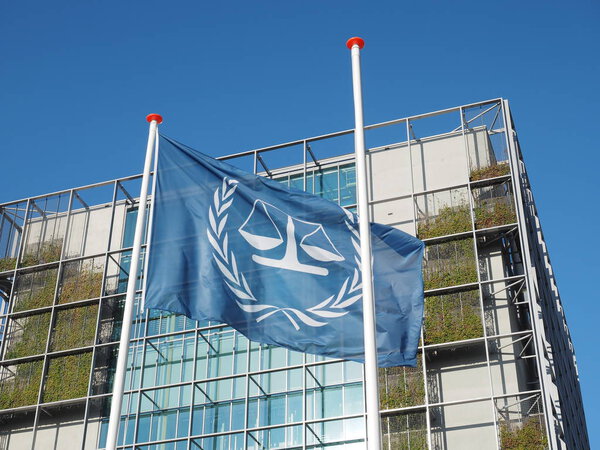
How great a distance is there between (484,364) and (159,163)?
1535cm

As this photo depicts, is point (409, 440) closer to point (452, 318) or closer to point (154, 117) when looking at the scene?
point (452, 318)

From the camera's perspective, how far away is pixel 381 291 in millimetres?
18484

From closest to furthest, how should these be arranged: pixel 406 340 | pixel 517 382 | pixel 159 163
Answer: pixel 406 340 → pixel 159 163 → pixel 517 382

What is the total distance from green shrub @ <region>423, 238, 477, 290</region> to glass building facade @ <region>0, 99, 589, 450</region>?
47mm

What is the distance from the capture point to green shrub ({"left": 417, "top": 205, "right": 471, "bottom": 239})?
33.1 metres

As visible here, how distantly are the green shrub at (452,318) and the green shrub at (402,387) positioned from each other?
107 centimetres

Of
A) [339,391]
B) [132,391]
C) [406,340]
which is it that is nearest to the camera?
[406,340]

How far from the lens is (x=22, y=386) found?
3609 cm

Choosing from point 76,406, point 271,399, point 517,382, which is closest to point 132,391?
point 76,406

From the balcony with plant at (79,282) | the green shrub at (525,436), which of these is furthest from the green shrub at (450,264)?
the balcony with plant at (79,282)

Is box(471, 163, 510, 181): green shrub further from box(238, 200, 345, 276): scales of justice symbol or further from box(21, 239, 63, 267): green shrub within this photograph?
box(21, 239, 63, 267): green shrub

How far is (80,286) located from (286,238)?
20.3m

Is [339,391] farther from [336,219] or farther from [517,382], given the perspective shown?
[336,219]

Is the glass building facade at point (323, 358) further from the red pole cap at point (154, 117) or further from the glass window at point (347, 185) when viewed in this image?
the red pole cap at point (154, 117)
